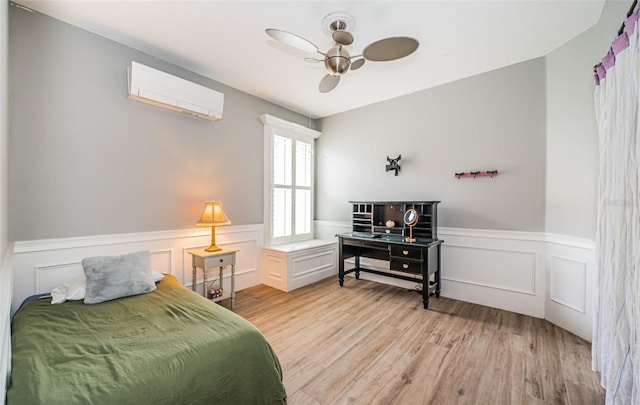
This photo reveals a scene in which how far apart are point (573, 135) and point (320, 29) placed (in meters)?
2.61

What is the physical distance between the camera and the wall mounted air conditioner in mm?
2525

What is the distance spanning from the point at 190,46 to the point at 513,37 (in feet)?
10.3

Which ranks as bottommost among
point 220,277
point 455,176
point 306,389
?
point 306,389

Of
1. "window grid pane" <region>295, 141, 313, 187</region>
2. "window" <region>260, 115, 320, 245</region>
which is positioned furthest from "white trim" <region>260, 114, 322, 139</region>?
"window grid pane" <region>295, 141, 313, 187</region>

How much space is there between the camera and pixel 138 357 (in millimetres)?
1295

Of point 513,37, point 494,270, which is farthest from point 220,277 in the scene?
point 513,37

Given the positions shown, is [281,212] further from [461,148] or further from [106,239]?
[461,148]

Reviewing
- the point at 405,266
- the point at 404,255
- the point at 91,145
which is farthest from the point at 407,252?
the point at 91,145

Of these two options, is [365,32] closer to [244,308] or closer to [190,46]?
[190,46]

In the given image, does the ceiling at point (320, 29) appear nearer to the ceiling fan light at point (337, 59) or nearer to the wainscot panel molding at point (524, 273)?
the ceiling fan light at point (337, 59)

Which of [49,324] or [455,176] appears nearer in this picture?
[49,324]

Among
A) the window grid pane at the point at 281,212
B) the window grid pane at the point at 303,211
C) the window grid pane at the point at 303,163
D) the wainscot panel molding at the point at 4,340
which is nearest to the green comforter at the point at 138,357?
the wainscot panel molding at the point at 4,340

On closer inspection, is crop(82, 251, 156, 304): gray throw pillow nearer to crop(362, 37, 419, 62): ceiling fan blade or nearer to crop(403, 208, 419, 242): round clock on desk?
crop(362, 37, 419, 62): ceiling fan blade

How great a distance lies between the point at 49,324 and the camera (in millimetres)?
1626
